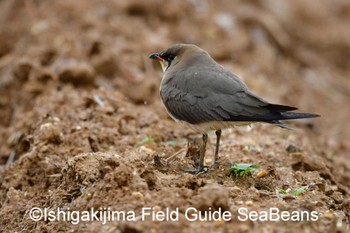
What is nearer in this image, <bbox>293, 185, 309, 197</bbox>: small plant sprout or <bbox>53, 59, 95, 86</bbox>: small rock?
<bbox>293, 185, 309, 197</bbox>: small plant sprout

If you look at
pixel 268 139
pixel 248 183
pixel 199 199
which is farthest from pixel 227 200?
pixel 268 139

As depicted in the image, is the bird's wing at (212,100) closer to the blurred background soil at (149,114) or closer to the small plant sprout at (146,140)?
the blurred background soil at (149,114)

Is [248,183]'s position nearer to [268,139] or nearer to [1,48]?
[268,139]

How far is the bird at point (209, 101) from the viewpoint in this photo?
19.1ft

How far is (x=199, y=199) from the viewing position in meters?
4.79

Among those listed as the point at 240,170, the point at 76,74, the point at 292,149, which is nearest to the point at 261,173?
the point at 240,170

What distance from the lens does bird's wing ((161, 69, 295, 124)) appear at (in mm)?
5844

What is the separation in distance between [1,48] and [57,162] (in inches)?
162

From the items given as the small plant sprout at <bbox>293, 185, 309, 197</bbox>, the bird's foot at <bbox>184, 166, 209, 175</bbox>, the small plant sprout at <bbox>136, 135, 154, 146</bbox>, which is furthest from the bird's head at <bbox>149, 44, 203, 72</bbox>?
the small plant sprout at <bbox>293, 185, 309, 197</bbox>

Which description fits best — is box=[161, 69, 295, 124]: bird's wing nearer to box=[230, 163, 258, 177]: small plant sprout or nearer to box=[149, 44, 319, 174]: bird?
box=[149, 44, 319, 174]: bird

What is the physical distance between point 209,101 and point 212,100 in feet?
0.11

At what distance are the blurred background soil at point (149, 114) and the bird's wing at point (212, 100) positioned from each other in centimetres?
46

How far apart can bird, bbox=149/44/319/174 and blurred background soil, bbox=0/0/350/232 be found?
395mm

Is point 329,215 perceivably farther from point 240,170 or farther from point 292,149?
point 292,149
